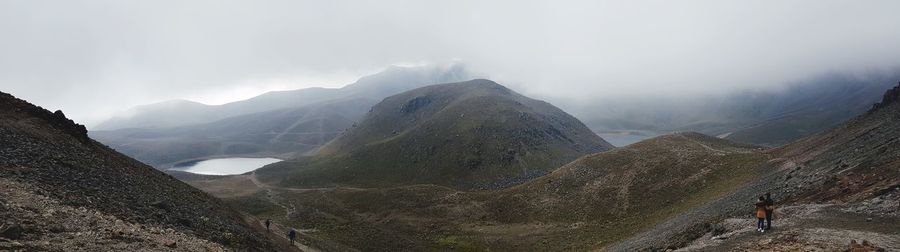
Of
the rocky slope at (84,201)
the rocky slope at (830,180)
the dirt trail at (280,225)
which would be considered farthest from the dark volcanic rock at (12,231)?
the rocky slope at (830,180)

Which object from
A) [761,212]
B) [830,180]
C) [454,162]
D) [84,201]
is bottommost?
[454,162]

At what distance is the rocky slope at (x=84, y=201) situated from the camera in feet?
76.2

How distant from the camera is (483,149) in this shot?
179500 mm

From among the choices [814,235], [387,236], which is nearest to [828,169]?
[814,235]

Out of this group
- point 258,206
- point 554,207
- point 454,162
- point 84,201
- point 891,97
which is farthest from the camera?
point 454,162

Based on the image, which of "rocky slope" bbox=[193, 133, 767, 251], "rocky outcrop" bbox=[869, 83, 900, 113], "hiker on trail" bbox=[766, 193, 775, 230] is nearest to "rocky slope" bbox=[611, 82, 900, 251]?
"rocky outcrop" bbox=[869, 83, 900, 113]

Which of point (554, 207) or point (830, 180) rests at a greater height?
point (830, 180)

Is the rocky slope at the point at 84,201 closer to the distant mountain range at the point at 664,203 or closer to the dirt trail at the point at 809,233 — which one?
the distant mountain range at the point at 664,203

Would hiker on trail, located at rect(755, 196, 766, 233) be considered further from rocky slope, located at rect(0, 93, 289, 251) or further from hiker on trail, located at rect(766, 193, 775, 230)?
rocky slope, located at rect(0, 93, 289, 251)

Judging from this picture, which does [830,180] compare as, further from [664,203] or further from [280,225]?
[280,225]

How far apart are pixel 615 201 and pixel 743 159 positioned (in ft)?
59.0

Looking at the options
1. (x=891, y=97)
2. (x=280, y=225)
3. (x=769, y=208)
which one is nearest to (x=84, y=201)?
(x=769, y=208)

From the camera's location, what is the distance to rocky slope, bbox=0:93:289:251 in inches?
914

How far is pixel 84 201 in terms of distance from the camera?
2934 centimetres
